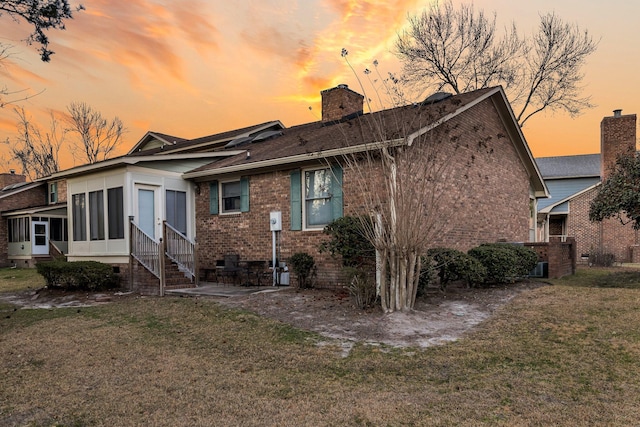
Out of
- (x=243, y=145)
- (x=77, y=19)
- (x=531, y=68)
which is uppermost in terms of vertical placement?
(x=531, y=68)

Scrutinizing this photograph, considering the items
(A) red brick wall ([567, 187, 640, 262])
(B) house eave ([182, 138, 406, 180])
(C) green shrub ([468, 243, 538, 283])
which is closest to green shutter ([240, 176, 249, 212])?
(B) house eave ([182, 138, 406, 180])

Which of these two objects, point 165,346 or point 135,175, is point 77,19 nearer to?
point 135,175

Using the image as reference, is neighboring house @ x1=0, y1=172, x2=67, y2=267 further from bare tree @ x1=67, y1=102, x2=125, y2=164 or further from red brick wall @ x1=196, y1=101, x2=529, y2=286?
red brick wall @ x1=196, y1=101, x2=529, y2=286

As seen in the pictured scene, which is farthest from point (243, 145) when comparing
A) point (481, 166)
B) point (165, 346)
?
point (165, 346)

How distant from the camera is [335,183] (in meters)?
11.0

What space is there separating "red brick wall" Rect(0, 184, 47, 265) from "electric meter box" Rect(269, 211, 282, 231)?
74.4ft

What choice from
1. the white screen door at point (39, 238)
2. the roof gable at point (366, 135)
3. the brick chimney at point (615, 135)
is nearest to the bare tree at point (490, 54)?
the brick chimney at point (615, 135)

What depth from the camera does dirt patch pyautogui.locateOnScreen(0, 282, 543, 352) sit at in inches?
264

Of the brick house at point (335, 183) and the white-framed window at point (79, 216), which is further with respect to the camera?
the white-framed window at point (79, 216)

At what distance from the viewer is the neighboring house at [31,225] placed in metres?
24.4

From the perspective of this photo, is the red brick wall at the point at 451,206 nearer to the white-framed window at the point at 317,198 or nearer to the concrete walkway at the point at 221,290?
the white-framed window at the point at 317,198

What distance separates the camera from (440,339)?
6.45 m

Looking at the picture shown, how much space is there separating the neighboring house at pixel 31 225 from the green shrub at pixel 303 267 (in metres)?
17.7

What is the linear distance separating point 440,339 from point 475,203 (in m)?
7.57
